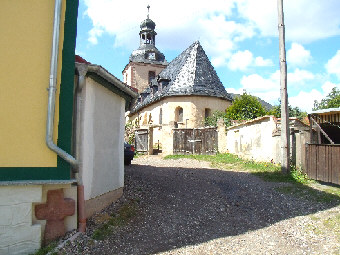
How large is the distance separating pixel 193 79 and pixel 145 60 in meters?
16.4

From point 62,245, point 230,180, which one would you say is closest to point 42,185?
point 62,245

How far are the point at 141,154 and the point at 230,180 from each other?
11.7 meters

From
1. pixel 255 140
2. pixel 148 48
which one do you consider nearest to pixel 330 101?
pixel 148 48

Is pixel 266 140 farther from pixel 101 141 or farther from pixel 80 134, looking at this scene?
pixel 80 134

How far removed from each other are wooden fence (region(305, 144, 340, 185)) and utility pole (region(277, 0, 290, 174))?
0.79 meters

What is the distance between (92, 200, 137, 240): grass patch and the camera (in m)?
4.90

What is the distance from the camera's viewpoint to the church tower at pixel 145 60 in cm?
4212

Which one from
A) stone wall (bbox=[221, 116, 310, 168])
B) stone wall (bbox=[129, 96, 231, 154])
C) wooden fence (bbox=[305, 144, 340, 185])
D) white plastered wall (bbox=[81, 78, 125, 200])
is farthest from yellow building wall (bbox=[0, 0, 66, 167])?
stone wall (bbox=[129, 96, 231, 154])

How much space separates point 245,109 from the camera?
72.4 ft

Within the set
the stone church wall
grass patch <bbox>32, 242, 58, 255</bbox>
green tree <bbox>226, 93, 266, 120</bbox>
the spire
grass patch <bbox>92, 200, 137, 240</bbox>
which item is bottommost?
grass patch <bbox>32, 242, 58, 255</bbox>

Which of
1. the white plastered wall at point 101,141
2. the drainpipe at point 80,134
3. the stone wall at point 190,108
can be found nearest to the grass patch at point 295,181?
the white plastered wall at point 101,141

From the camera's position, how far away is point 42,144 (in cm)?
443

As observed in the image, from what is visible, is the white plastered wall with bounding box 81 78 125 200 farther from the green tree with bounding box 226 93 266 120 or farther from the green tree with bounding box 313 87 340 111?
the green tree with bounding box 313 87 340 111

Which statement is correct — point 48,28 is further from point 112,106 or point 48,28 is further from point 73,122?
point 112,106
